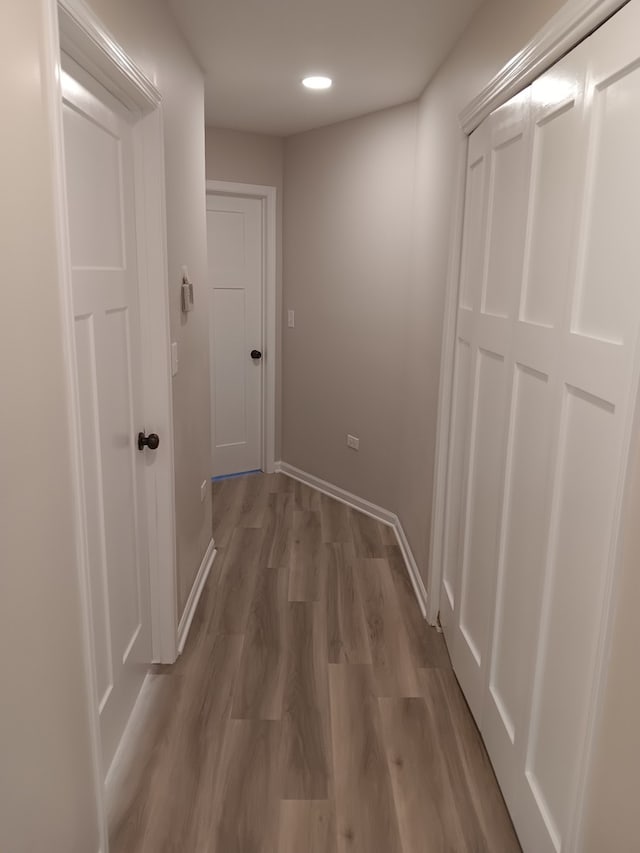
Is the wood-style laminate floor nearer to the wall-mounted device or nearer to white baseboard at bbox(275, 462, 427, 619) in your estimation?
white baseboard at bbox(275, 462, 427, 619)

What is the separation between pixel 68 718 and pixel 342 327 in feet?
10.1

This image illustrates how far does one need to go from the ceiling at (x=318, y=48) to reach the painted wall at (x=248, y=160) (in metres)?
0.49

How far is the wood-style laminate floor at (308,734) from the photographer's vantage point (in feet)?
5.76

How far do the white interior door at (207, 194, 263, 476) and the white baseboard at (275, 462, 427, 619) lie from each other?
352mm

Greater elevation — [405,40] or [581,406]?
[405,40]

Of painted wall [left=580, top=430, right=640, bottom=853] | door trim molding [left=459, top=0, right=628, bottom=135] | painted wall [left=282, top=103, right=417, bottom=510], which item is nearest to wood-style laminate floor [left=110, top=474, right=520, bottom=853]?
painted wall [left=580, top=430, right=640, bottom=853]

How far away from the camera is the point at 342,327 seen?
4.09m

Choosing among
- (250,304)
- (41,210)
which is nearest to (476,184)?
(41,210)

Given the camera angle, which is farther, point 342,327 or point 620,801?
point 342,327

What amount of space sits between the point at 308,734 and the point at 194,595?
3.24ft

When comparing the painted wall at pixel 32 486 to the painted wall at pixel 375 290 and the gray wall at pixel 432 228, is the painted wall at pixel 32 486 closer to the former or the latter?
the gray wall at pixel 432 228

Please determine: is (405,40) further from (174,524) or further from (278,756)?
(278,756)

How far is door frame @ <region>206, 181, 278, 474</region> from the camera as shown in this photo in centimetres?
429

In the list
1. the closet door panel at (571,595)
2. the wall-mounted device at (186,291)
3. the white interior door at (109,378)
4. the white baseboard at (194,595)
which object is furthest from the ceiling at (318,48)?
the white baseboard at (194,595)
